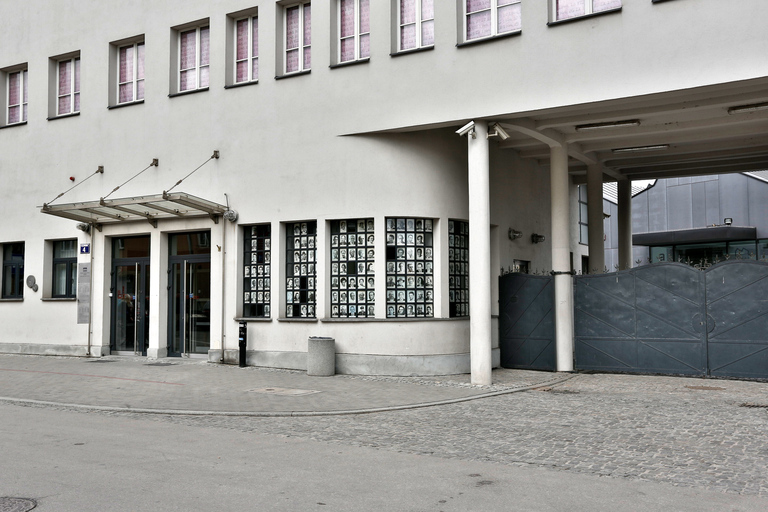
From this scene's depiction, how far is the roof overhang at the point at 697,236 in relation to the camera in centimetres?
3288

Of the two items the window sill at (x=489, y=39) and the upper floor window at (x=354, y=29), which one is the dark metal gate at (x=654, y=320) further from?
the upper floor window at (x=354, y=29)

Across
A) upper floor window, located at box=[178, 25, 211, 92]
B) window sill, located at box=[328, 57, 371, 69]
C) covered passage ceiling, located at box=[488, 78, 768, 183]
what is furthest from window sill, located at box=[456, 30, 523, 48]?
upper floor window, located at box=[178, 25, 211, 92]

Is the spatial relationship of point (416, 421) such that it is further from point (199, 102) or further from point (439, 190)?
point (199, 102)

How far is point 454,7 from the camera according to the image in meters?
14.7

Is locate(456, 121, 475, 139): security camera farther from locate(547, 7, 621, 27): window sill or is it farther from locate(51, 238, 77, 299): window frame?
locate(51, 238, 77, 299): window frame

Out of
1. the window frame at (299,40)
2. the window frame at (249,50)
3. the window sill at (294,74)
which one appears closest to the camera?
the window sill at (294,74)

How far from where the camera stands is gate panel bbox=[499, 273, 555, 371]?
1642 cm

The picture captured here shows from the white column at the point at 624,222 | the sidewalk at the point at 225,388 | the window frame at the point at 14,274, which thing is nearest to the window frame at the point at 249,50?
the sidewalk at the point at 225,388

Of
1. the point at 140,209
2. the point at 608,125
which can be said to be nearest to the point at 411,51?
the point at 608,125

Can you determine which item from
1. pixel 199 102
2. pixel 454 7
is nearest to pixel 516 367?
pixel 454 7

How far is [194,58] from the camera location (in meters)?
18.5

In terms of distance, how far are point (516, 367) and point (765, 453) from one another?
29.3 feet

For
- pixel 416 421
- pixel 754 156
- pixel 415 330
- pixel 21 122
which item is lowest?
pixel 416 421

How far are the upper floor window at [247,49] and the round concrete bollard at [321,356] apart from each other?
6.64 metres
